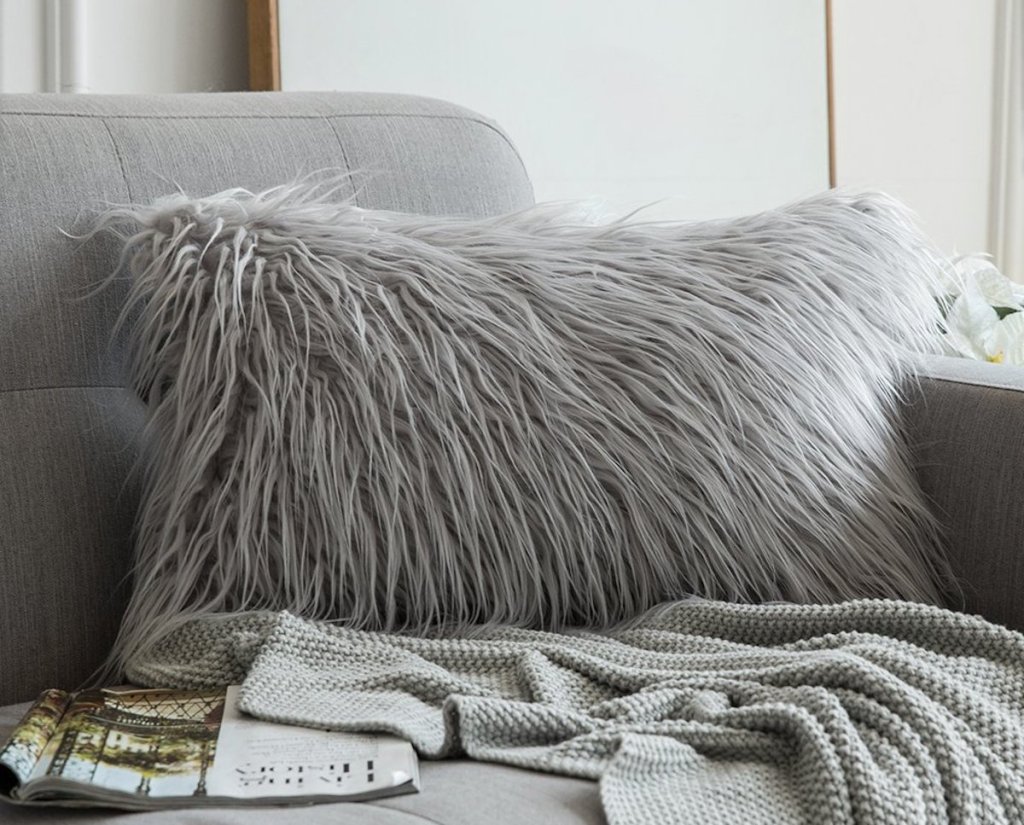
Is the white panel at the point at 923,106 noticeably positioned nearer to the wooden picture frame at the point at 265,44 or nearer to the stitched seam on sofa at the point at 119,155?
the wooden picture frame at the point at 265,44

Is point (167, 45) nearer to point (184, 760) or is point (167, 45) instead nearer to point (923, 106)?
point (184, 760)

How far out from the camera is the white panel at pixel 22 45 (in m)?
1.82

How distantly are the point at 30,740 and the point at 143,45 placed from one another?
135 centimetres

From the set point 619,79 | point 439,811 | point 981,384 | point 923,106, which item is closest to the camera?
point 439,811

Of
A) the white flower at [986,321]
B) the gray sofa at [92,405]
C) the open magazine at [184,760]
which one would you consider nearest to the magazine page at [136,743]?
the open magazine at [184,760]

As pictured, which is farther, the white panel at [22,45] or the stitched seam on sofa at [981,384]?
the white panel at [22,45]

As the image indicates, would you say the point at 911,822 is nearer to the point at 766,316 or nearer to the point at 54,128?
the point at 766,316

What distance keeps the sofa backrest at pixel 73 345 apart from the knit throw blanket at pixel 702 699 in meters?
0.13

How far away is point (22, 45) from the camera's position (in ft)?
6.03

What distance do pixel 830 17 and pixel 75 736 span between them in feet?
6.63

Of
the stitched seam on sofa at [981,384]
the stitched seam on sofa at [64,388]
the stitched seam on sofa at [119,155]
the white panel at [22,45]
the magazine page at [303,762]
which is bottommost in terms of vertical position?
the magazine page at [303,762]

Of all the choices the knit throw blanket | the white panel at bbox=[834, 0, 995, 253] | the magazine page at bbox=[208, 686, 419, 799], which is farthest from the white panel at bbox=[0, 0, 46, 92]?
the white panel at bbox=[834, 0, 995, 253]


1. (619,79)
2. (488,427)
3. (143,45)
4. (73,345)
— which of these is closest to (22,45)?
(143,45)

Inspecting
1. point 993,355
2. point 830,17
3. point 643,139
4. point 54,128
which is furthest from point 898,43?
point 54,128
